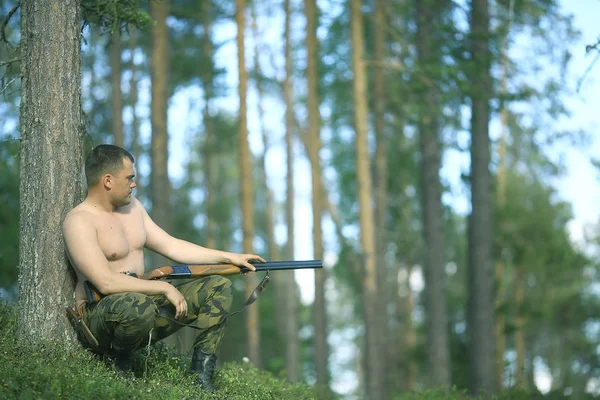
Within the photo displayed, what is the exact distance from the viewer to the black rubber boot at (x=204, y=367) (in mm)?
7199

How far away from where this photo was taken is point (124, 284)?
22.3ft

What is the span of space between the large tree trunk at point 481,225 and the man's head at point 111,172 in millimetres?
10716

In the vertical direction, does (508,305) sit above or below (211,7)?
below

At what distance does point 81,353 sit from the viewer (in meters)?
7.11

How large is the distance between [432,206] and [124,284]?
633 inches

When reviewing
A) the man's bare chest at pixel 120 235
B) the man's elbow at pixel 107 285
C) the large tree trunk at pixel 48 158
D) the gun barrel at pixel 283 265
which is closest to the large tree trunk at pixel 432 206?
the gun barrel at pixel 283 265

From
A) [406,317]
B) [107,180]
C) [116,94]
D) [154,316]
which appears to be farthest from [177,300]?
[406,317]

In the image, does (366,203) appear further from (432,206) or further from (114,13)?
(114,13)

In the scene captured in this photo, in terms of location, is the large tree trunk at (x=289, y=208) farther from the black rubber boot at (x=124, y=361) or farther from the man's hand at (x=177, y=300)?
the man's hand at (x=177, y=300)

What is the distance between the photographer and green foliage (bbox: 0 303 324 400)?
20.0 feet

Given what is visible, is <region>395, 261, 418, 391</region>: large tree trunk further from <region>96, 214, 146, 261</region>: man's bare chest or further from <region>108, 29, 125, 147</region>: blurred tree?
<region>96, 214, 146, 261</region>: man's bare chest

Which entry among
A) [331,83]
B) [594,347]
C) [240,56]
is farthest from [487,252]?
[594,347]

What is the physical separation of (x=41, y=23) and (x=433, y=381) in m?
14.9

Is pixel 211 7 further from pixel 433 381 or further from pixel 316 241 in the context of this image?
pixel 433 381
